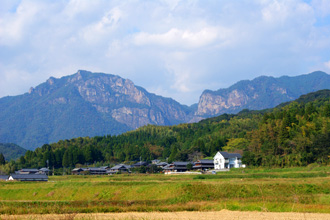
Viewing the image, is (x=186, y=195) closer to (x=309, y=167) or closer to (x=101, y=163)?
(x=309, y=167)

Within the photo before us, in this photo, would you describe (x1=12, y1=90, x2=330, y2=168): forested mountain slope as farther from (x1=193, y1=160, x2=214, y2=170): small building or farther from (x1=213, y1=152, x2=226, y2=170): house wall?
(x1=193, y1=160, x2=214, y2=170): small building

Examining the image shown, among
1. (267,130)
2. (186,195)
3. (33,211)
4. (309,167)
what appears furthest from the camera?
(267,130)

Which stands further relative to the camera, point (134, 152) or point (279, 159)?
point (134, 152)

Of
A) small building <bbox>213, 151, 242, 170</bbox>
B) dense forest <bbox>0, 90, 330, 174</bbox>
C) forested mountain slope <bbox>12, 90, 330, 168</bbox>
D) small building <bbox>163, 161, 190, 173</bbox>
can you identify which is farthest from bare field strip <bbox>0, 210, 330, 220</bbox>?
small building <bbox>163, 161, 190, 173</bbox>

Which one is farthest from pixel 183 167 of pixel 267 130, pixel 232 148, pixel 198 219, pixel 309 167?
pixel 198 219

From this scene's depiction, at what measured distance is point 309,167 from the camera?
57.0m

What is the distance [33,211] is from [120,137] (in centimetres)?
13499

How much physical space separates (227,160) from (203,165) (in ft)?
20.8

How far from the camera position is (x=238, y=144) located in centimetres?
10050

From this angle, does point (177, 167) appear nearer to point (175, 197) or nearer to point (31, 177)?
point (31, 177)

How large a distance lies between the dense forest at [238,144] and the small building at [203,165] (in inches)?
342

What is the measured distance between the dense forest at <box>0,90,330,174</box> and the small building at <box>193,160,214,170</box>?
8682mm

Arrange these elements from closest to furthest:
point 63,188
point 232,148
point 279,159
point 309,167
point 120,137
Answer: point 63,188, point 309,167, point 279,159, point 232,148, point 120,137

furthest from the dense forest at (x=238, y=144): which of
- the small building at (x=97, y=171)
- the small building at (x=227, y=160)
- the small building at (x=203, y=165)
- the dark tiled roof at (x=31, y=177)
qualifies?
the dark tiled roof at (x=31, y=177)
